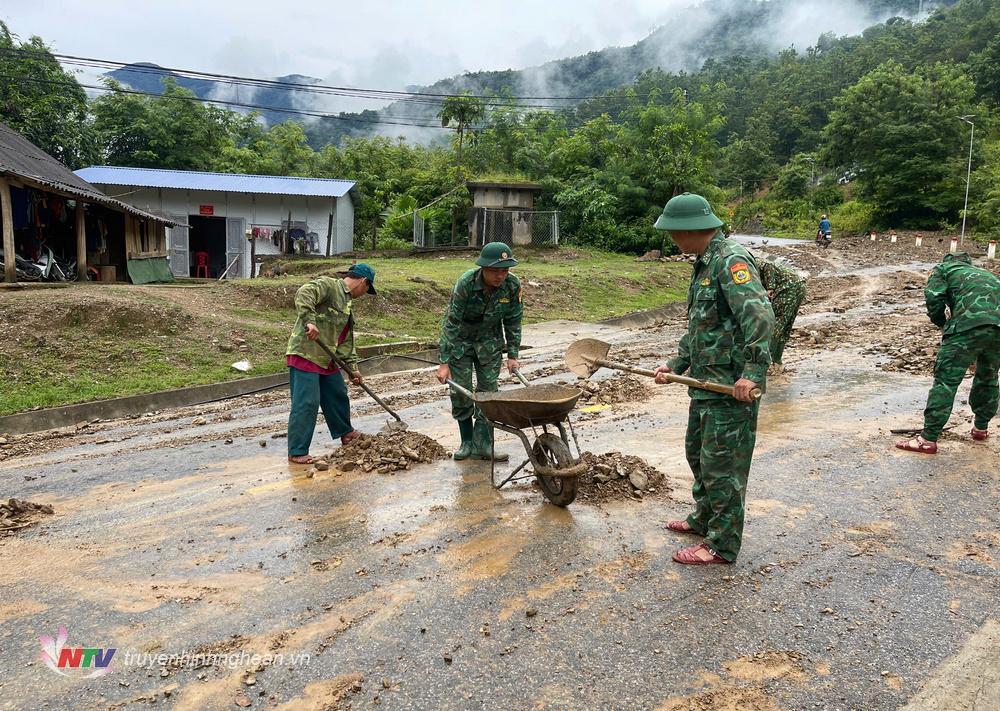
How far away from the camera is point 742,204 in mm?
55406

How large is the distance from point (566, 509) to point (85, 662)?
113 inches

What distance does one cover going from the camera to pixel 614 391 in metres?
9.09

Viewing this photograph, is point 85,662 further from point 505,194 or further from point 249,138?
point 249,138

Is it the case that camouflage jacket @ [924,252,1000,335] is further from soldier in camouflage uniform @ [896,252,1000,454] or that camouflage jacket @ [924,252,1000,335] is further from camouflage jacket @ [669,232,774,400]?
camouflage jacket @ [669,232,774,400]

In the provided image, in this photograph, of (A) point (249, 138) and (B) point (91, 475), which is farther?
(A) point (249, 138)

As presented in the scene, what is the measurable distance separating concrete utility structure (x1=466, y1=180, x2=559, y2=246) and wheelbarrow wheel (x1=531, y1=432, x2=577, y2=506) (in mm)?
23627

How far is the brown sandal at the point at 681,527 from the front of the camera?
4.44 metres

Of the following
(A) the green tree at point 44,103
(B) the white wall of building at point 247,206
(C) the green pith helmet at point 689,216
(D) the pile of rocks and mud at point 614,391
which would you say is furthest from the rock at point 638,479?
(A) the green tree at point 44,103

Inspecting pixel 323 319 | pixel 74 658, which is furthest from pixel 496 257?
pixel 74 658

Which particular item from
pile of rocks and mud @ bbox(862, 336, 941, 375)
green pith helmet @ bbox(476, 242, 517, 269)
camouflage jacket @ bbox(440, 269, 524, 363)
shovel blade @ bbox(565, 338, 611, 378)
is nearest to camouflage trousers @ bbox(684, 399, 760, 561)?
shovel blade @ bbox(565, 338, 611, 378)

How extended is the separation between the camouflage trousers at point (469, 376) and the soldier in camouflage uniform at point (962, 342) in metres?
3.65

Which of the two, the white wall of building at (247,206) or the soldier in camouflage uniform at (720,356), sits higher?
the white wall of building at (247,206)

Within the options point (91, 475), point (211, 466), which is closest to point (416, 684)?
point (211, 466)

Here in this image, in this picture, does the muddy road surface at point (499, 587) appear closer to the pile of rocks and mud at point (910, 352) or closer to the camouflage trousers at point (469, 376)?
the camouflage trousers at point (469, 376)
